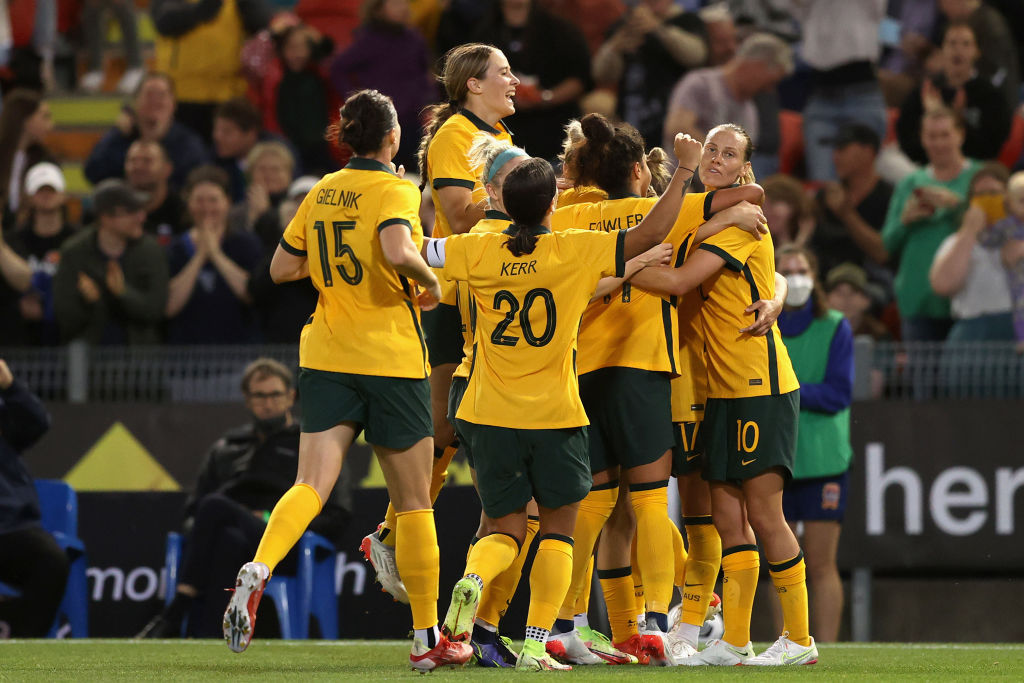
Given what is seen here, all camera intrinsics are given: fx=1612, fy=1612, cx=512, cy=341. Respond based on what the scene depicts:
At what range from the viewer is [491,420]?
20.3 feet

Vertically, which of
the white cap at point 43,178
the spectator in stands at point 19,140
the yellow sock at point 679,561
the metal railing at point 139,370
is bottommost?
the yellow sock at point 679,561

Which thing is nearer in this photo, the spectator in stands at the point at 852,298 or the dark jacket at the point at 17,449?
the dark jacket at the point at 17,449

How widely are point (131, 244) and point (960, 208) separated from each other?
5.68 m

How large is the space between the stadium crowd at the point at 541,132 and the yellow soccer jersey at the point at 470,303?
13.7ft

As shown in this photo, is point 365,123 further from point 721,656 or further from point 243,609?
point 721,656

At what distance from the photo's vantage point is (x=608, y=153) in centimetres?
686

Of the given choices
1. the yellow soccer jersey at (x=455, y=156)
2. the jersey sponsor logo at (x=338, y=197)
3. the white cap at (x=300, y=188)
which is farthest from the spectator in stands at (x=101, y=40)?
the jersey sponsor logo at (x=338, y=197)

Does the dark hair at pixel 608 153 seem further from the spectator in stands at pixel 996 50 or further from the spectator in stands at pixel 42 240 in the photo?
the spectator in stands at pixel 996 50

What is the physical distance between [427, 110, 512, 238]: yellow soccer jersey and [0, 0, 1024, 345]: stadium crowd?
4091 millimetres

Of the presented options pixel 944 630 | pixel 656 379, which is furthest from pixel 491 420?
pixel 944 630

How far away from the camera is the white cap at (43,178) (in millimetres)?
11984

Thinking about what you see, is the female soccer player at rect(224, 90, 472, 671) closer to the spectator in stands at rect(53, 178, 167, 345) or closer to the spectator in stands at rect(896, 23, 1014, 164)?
the spectator in stands at rect(53, 178, 167, 345)

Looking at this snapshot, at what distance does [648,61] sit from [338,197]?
6.92m

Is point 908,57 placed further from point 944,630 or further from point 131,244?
point 131,244
